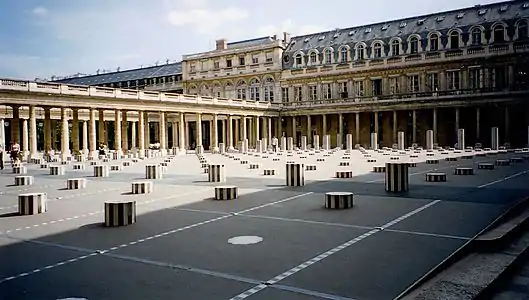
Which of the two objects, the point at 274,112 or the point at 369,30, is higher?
the point at 369,30

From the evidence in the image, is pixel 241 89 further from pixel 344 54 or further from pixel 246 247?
pixel 246 247

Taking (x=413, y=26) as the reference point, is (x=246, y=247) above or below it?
below

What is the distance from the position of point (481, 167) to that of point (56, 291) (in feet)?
71.5

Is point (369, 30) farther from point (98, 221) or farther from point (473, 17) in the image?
point (98, 221)

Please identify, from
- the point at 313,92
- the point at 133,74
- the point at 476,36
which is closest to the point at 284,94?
the point at 313,92

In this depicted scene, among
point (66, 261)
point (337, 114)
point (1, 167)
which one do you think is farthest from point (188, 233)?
point (337, 114)

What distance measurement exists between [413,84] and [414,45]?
5464 millimetres

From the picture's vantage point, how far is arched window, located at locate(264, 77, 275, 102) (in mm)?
74463

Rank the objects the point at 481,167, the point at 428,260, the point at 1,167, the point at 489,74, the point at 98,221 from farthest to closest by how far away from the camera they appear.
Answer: the point at 489,74, the point at 1,167, the point at 481,167, the point at 98,221, the point at 428,260

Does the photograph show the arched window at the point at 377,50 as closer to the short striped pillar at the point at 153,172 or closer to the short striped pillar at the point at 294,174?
the short striped pillar at the point at 153,172

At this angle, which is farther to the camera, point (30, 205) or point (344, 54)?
point (344, 54)

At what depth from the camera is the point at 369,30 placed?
6969 centimetres

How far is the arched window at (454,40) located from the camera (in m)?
60.3

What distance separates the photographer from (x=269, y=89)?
74688 millimetres
